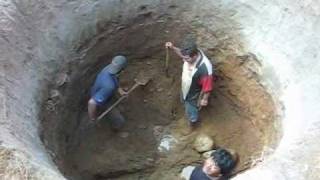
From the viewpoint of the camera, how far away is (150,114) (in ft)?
37.9

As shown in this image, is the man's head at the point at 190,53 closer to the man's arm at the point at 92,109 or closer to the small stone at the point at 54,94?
the man's arm at the point at 92,109

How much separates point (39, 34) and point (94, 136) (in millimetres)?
2046

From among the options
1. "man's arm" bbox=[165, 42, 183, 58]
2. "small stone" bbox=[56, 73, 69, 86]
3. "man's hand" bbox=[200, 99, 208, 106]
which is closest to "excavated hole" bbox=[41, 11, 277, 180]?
"small stone" bbox=[56, 73, 69, 86]

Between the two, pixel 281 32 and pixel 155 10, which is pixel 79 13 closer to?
pixel 155 10

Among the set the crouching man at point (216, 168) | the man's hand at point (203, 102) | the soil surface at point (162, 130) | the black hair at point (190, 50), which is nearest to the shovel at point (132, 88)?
the soil surface at point (162, 130)

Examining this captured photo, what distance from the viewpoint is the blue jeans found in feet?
36.4

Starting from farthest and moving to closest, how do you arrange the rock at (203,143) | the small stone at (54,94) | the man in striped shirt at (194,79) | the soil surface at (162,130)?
the rock at (203,143) < the soil surface at (162,130) < the man in striped shirt at (194,79) < the small stone at (54,94)

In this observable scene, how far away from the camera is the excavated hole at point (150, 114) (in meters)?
10.7

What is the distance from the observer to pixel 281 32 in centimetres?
1027

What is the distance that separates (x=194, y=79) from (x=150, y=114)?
48.5 inches

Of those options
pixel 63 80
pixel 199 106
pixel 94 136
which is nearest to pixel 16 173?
pixel 63 80

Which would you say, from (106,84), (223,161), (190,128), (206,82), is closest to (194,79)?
(206,82)

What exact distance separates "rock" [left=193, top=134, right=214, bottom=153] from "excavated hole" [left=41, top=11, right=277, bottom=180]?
0.33 ft

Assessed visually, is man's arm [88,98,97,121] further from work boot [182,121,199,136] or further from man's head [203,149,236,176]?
man's head [203,149,236,176]
